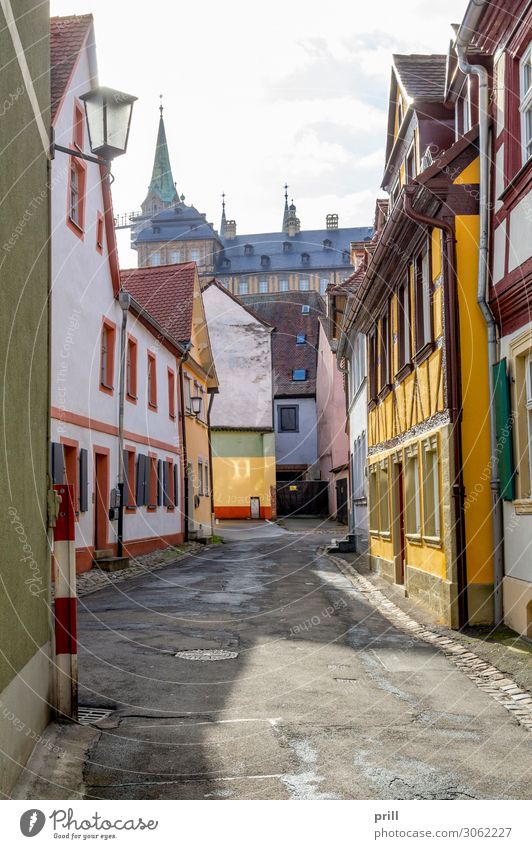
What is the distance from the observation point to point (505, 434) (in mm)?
10039

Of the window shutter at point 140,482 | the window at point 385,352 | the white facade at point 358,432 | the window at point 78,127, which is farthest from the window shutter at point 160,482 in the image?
the window at point 78,127

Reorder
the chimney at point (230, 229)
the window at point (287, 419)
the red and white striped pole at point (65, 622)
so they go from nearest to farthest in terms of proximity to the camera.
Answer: the red and white striped pole at point (65, 622) → the window at point (287, 419) → the chimney at point (230, 229)

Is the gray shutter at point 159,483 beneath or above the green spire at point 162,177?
beneath

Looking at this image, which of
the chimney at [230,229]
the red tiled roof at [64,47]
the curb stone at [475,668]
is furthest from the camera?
the chimney at [230,229]

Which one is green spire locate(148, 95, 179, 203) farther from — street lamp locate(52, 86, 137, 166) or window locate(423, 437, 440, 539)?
street lamp locate(52, 86, 137, 166)

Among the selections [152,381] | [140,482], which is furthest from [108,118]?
[152,381]

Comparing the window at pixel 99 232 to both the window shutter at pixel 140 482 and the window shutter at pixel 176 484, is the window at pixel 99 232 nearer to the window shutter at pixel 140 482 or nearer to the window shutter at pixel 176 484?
the window shutter at pixel 140 482

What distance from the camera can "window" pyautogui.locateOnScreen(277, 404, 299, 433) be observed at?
5550 cm

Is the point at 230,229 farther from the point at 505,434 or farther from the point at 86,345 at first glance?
the point at 505,434

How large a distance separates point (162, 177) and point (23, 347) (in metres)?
111

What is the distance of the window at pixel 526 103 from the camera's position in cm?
946
